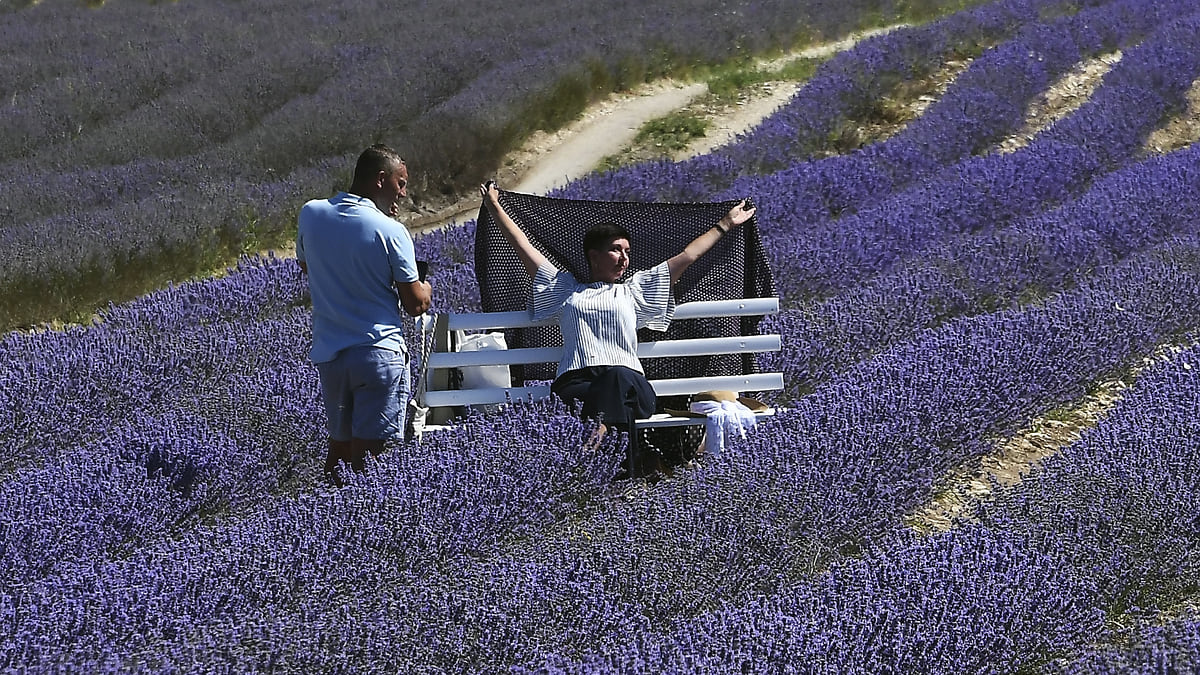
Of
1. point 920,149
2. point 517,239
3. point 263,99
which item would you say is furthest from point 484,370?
point 263,99

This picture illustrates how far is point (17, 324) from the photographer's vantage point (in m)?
6.94

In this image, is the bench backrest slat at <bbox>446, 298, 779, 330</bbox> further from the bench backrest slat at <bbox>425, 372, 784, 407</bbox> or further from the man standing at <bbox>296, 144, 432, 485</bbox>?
the man standing at <bbox>296, 144, 432, 485</bbox>

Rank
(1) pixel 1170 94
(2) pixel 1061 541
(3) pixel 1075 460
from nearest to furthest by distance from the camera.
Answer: (2) pixel 1061 541, (3) pixel 1075 460, (1) pixel 1170 94

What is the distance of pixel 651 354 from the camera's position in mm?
4352

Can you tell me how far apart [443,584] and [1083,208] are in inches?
162

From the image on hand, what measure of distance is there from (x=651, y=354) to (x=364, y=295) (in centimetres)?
98

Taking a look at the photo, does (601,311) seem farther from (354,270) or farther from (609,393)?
(354,270)

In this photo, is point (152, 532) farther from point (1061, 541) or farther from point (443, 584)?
point (1061, 541)

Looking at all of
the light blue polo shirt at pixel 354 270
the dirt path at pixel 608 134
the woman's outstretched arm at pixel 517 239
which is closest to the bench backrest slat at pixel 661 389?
the woman's outstretched arm at pixel 517 239

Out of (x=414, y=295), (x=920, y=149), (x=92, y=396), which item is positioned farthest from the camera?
(x=920, y=149)

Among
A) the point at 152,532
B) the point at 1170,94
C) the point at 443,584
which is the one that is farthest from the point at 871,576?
the point at 1170,94

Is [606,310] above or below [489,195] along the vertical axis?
below

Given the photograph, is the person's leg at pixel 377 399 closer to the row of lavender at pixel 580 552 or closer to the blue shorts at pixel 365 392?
the blue shorts at pixel 365 392

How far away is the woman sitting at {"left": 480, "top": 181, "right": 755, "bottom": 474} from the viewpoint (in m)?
4.05
